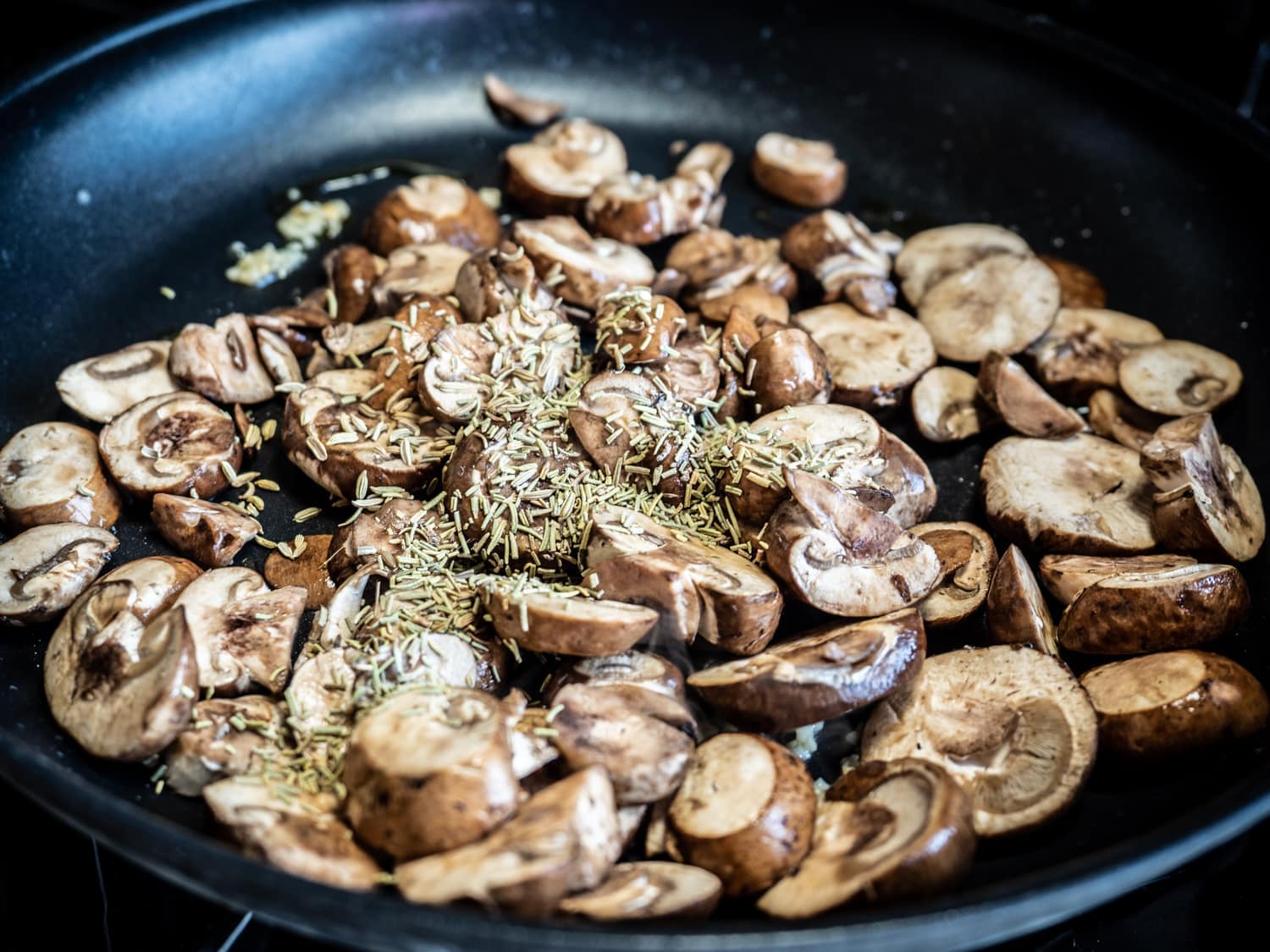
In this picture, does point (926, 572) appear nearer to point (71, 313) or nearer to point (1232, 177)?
point (1232, 177)

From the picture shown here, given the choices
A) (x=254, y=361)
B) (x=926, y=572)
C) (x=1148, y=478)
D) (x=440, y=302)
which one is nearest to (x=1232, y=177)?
Result: (x=1148, y=478)

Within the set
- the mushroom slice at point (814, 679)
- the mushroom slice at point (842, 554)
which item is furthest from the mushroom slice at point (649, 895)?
the mushroom slice at point (842, 554)

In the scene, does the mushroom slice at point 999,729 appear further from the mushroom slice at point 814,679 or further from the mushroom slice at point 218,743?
the mushroom slice at point 218,743

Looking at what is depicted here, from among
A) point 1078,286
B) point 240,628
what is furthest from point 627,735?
point 1078,286

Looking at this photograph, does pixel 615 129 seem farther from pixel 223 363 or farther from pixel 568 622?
pixel 568 622

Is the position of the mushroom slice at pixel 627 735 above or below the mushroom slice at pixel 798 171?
below
